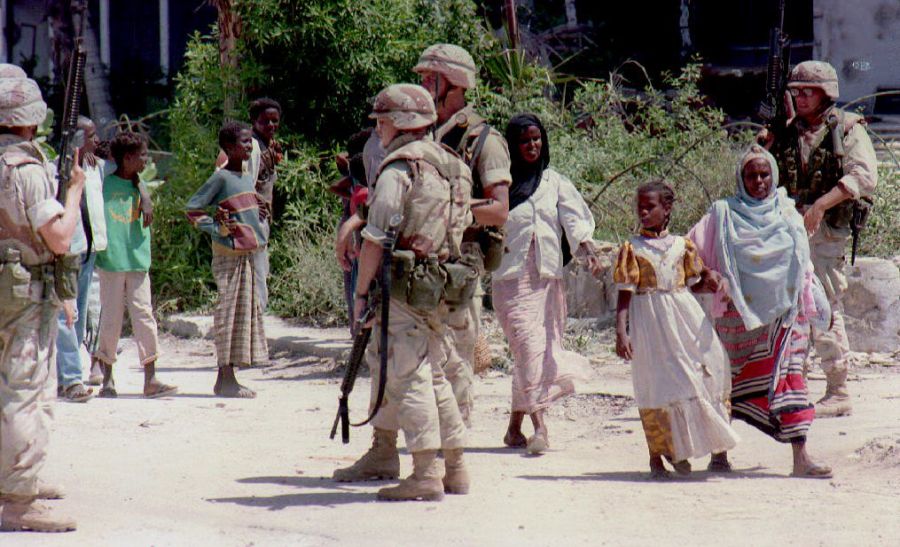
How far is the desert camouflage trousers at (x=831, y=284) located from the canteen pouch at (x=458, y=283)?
274 centimetres

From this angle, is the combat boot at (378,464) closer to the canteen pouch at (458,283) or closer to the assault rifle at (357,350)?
the assault rifle at (357,350)

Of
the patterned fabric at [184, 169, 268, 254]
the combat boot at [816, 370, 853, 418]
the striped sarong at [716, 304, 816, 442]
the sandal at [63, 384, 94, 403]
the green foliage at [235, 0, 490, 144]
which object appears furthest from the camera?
the green foliage at [235, 0, 490, 144]

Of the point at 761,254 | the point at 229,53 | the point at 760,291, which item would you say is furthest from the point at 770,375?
the point at 229,53

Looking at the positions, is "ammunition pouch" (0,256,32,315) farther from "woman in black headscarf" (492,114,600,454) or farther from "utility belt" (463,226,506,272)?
"woman in black headscarf" (492,114,600,454)

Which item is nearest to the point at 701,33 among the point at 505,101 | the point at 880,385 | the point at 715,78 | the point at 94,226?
the point at 715,78

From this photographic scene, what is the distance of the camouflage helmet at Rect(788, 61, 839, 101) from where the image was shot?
7621mm

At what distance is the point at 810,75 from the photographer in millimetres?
7613

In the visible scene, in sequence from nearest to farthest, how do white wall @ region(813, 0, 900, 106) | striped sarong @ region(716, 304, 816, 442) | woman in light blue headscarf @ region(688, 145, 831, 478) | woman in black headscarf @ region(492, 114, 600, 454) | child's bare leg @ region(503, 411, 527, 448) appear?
1. striped sarong @ region(716, 304, 816, 442)
2. woman in light blue headscarf @ region(688, 145, 831, 478)
3. woman in black headscarf @ region(492, 114, 600, 454)
4. child's bare leg @ region(503, 411, 527, 448)
5. white wall @ region(813, 0, 900, 106)

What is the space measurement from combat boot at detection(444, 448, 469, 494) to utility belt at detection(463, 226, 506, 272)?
91 cm

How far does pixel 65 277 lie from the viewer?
17.8 feet

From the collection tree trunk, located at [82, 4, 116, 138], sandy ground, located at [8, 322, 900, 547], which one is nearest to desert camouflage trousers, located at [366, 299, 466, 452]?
sandy ground, located at [8, 322, 900, 547]

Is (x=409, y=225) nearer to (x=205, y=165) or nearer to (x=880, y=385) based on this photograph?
(x=880, y=385)

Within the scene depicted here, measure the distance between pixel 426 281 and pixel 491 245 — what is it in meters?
0.77

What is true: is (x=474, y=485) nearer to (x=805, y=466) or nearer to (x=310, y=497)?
(x=310, y=497)
